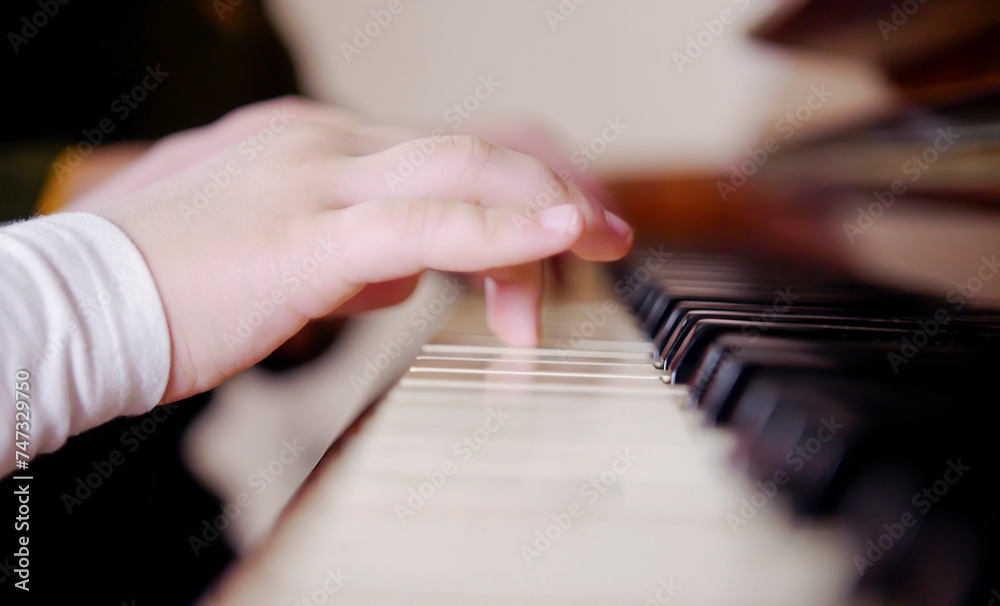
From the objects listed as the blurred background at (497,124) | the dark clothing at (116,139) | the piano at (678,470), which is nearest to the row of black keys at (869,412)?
the piano at (678,470)

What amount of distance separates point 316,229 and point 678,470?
27cm

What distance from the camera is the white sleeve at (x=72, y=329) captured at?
41 cm

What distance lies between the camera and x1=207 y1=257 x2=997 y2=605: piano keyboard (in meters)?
0.24

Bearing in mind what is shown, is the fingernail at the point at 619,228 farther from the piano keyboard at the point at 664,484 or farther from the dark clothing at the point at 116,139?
the dark clothing at the point at 116,139

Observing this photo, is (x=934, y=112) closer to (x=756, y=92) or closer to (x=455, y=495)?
(x=455, y=495)

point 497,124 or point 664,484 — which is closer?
point 664,484

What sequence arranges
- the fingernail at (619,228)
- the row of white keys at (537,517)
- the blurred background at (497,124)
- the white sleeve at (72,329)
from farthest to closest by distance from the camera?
the blurred background at (497,124), the fingernail at (619,228), the white sleeve at (72,329), the row of white keys at (537,517)

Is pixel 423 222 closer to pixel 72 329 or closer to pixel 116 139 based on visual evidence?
pixel 72 329

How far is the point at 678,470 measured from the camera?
32 cm

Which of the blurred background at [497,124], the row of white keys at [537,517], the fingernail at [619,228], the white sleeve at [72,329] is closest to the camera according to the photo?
the row of white keys at [537,517]

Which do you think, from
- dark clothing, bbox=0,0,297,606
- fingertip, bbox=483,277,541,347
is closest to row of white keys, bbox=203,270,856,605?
fingertip, bbox=483,277,541,347

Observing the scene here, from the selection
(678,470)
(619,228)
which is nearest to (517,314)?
(619,228)

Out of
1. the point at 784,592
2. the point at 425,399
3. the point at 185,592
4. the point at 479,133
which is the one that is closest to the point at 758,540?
the point at 784,592

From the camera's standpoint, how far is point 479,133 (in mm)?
849
